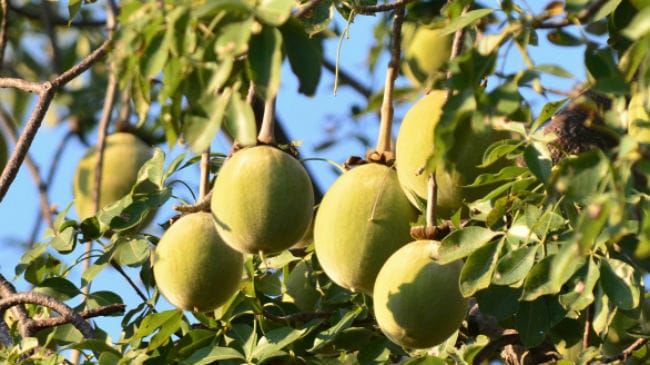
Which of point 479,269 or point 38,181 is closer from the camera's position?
point 479,269

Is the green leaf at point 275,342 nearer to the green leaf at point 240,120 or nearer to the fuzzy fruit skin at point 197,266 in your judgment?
the fuzzy fruit skin at point 197,266

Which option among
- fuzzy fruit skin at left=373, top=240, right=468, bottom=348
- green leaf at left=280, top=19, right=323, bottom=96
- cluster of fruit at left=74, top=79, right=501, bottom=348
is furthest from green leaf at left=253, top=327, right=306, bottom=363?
green leaf at left=280, top=19, right=323, bottom=96

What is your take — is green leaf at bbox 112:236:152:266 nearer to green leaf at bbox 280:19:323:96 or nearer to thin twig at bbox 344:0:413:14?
thin twig at bbox 344:0:413:14

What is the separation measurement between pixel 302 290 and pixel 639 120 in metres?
0.94

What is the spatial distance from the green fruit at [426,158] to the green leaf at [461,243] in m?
0.06

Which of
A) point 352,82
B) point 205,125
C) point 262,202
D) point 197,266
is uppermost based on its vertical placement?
point 205,125

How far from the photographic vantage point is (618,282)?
66.8 inches

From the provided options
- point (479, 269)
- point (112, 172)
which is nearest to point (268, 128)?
point (479, 269)

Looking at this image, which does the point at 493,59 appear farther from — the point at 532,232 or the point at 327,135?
the point at 327,135

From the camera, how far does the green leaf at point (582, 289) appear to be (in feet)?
5.55

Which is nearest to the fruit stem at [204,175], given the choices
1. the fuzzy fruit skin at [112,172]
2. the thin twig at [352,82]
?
the fuzzy fruit skin at [112,172]

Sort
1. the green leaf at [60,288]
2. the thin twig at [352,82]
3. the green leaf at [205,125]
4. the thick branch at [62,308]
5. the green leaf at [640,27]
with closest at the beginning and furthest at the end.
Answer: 1. the green leaf at [640,27]
2. the green leaf at [205,125]
3. the thick branch at [62,308]
4. the green leaf at [60,288]
5. the thin twig at [352,82]

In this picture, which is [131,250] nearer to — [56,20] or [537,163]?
[537,163]

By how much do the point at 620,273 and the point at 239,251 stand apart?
20.2 inches
